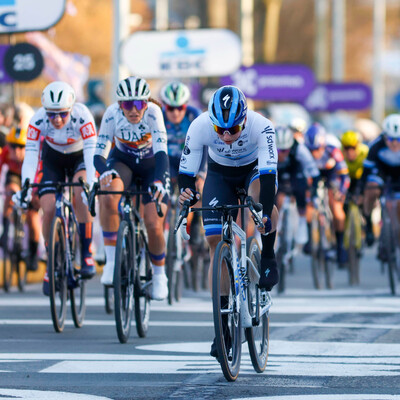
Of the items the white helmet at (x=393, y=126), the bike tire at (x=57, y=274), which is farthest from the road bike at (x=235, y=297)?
the white helmet at (x=393, y=126)

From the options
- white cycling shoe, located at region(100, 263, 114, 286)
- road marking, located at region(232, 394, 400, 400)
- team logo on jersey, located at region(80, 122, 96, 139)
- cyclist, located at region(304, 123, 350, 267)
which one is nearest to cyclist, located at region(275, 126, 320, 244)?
cyclist, located at region(304, 123, 350, 267)

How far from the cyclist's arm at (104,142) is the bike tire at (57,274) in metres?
0.61

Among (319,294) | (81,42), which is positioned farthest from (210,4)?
(319,294)

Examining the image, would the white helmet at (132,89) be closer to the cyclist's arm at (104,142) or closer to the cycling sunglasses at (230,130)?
the cyclist's arm at (104,142)

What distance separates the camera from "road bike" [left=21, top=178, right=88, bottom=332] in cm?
1156

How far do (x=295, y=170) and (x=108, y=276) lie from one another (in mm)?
6028

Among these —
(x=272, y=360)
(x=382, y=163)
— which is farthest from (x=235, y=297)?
(x=382, y=163)

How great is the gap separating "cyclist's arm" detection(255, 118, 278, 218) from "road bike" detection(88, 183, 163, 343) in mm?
1760

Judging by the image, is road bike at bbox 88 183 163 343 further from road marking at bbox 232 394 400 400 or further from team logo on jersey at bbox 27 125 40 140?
road marking at bbox 232 394 400 400

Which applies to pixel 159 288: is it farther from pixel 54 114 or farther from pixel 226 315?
pixel 226 315

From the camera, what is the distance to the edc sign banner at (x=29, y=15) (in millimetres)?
17625

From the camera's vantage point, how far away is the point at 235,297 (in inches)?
358

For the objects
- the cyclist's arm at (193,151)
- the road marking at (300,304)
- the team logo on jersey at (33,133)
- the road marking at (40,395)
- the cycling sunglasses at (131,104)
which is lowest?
the road marking at (300,304)

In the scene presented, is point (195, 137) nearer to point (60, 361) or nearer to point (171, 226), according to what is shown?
point (60, 361)
